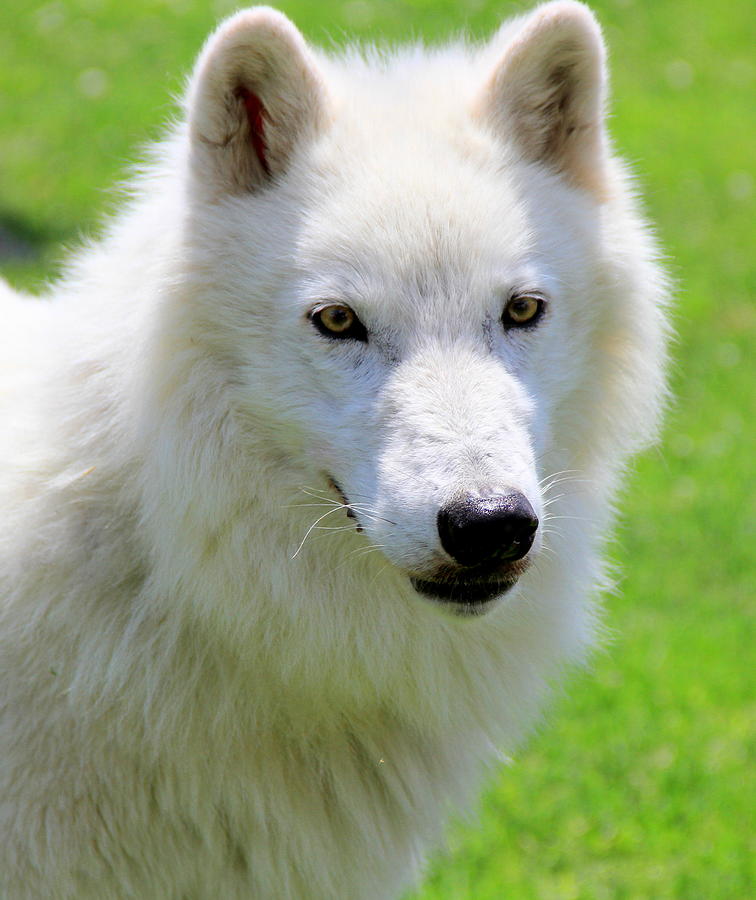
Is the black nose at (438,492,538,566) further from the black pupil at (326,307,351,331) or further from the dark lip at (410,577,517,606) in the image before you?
the black pupil at (326,307,351,331)

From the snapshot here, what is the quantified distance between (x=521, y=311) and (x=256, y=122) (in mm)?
937

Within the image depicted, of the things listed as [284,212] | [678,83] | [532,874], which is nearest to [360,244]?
[284,212]

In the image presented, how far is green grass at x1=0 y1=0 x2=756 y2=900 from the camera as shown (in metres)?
4.99

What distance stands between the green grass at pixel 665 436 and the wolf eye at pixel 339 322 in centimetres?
175

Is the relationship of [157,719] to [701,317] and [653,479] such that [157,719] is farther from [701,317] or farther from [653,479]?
[701,317]

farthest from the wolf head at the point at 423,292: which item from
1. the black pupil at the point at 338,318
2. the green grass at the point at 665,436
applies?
the green grass at the point at 665,436

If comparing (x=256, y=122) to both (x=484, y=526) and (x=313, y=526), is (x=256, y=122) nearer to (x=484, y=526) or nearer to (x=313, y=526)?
(x=313, y=526)

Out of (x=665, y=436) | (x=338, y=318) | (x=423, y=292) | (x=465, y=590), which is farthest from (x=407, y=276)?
(x=665, y=436)

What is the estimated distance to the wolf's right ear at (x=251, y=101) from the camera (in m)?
3.08

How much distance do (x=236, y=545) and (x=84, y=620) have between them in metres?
0.48

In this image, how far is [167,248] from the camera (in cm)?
325

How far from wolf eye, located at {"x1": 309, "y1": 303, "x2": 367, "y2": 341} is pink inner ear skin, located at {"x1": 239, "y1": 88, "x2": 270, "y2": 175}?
54cm

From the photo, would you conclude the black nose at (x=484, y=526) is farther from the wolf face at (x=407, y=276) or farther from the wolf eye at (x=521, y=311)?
the wolf eye at (x=521, y=311)

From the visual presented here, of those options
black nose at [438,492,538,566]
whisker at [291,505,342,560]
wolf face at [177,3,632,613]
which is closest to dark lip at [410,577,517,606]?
wolf face at [177,3,632,613]
